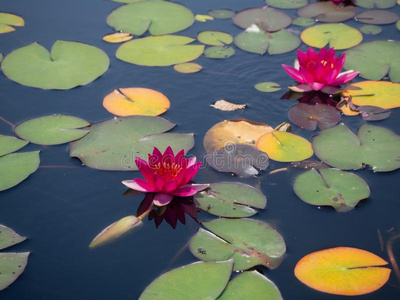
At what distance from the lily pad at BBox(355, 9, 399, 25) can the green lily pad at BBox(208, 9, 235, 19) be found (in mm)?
1291

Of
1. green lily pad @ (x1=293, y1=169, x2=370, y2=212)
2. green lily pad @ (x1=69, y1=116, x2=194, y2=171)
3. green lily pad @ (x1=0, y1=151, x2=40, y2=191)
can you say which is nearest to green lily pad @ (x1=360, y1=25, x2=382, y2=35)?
green lily pad @ (x1=293, y1=169, x2=370, y2=212)

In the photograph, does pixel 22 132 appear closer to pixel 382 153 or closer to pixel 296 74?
pixel 296 74

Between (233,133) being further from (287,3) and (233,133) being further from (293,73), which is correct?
(287,3)

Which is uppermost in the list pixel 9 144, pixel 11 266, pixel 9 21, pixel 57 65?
pixel 9 21

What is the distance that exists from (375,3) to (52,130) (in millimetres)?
3716

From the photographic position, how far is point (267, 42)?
453 cm

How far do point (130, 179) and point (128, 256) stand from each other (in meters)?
0.64

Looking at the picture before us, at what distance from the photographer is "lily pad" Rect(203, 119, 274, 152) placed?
3305mm

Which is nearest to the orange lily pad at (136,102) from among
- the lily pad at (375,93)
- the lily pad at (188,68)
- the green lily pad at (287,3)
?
the lily pad at (188,68)

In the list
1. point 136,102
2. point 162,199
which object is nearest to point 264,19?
point 136,102

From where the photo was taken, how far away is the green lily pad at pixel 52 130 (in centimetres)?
333

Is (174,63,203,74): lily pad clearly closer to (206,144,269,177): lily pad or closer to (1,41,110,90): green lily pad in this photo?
(1,41,110,90): green lily pad

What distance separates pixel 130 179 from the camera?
10.0ft

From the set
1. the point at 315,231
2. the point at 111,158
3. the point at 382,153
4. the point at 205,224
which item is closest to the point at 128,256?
the point at 205,224
